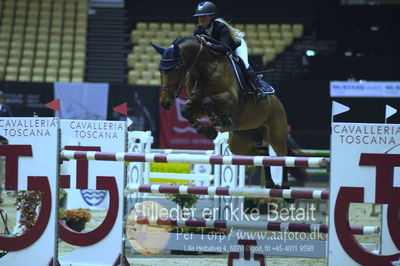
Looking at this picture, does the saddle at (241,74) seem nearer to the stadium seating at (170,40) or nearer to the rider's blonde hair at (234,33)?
the rider's blonde hair at (234,33)

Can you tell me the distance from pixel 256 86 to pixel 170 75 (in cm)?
101

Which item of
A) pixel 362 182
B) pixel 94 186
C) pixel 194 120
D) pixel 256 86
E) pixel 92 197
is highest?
pixel 256 86

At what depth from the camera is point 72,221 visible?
7.01 m

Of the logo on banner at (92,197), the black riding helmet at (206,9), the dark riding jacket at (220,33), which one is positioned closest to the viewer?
the black riding helmet at (206,9)

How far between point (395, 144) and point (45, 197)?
2.39 m

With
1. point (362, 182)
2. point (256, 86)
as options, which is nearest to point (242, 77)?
point (256, 86)

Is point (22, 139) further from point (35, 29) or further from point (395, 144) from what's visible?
point (35, 29)

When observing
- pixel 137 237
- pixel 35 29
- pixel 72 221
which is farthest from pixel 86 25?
pixel 137 237

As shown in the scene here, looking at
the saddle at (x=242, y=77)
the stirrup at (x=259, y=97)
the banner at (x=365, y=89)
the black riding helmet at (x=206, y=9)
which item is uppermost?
the black riding helmet at (x=206, y=9)

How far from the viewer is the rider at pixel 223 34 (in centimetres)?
570

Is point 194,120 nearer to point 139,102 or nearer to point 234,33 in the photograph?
point 234,33

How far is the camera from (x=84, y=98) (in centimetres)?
1366

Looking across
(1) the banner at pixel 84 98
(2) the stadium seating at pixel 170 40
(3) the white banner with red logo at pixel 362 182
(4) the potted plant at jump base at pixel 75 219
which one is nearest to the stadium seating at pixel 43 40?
(2) the stadium seating at pixel 170 40

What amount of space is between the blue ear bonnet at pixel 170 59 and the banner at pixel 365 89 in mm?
7960
